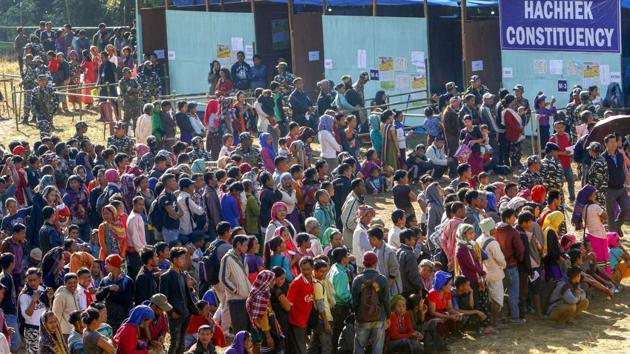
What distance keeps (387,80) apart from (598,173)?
10.4 metres

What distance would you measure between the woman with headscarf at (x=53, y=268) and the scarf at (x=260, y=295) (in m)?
2.59

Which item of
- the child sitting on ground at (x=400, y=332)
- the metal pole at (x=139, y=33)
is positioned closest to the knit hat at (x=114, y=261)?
the child sitting on ground at (x=400, y=332)

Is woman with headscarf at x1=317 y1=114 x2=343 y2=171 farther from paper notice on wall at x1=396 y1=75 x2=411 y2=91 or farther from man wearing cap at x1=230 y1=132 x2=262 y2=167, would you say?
paper notice on wall at x1=396 y1=75 x2=411 y2=91

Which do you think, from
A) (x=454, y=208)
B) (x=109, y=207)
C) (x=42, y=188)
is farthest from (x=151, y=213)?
(x=454, y=208)

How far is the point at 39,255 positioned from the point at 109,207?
3.66 ft

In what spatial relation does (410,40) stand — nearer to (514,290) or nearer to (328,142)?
(328,142)

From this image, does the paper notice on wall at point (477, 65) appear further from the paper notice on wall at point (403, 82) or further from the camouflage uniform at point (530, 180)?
the camouflage uniform at point (530, 180)

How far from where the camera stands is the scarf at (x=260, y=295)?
1263 centimetres

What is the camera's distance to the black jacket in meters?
12.9

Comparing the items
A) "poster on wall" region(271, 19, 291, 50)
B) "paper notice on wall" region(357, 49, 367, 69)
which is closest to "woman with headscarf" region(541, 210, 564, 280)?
"paper notice on wall" region(357, 49, 367, 69)

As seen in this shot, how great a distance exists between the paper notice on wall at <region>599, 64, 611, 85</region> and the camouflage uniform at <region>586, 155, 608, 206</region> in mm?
6632

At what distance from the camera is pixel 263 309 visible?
12688 millimetres

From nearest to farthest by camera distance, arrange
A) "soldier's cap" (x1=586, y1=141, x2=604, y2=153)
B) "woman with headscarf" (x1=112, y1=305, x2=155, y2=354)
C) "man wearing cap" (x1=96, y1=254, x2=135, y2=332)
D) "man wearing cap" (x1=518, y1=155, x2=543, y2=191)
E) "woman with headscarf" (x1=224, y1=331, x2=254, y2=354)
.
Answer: "woman with headscarf" (x1=224, y1=331, x2=254, y2=354)
"woman with headscarf" (x1=112, y1=305, x2=155, y2=354)
"man wearing cap" (x1=96, y1=254, x2=135, y2=332)
"man wearing cap" (x1=518, y1=155, x2=543, y2=191)
"soldier's cap" (x1=586, y1=141, x2=604, y2=153)

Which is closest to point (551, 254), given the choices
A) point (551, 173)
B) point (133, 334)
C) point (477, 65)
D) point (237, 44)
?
point (551, 173)
